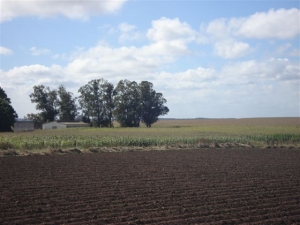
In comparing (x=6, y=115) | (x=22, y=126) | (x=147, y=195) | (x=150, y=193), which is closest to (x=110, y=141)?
(x=150, y=193)

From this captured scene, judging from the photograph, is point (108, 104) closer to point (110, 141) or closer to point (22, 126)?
point (22, 126)

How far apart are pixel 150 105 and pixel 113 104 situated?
11.1m

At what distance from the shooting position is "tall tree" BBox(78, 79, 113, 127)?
4274 inches

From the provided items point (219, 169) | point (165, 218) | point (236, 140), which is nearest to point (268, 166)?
point (219, 169)

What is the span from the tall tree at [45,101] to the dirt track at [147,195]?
3699 inches

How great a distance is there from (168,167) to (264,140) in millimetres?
29179

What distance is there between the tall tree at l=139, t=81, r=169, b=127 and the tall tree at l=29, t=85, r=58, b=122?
93.9ft

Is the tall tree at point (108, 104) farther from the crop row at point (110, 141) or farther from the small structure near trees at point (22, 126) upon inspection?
the crop row at point (110, 141)

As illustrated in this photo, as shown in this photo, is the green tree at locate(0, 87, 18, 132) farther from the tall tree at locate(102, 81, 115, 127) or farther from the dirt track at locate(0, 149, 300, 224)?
the dirt track at locate(0, 149, 300, 224)

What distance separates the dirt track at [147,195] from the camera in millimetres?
11000

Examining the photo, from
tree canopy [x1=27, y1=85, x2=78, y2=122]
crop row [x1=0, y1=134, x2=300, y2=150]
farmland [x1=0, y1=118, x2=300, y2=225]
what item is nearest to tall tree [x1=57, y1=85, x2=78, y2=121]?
tree canopy [x1=27, y1=85, x2=78, y2=122]

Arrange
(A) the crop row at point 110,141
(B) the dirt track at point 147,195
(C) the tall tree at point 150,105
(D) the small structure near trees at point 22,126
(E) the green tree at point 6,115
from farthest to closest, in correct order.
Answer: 1. (C) the tall tree at point 150,105
2. (D) the small structure near trees at point 22,126
3. (E) the green tree at point 6,115
4. (A) the crop row at point 110,141
5. (B) the dirt track at point 147,195

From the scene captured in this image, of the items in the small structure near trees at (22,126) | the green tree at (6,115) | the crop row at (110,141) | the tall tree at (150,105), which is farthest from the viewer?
the tall tree at (150,105)

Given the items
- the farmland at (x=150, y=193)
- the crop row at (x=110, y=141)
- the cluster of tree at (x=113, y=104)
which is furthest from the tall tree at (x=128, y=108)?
the farmland at (x=150, y=193)
